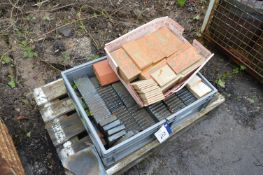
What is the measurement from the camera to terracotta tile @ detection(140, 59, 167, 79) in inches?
88.7

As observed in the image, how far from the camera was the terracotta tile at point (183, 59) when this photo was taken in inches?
→ 90.1

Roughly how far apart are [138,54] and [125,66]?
0.55 ft

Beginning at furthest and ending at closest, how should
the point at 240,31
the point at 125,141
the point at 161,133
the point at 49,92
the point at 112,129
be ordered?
the point at 240,31 → the point at 49,92 → the point at 161,133 → the point at 112,129 → the point at 125,141

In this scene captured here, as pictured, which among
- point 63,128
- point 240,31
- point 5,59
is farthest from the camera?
point 5,59

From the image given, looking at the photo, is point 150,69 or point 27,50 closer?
point 150,69

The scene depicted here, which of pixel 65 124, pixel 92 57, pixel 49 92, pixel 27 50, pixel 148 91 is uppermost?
pixel 27 50

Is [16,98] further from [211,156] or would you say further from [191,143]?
[211,156]

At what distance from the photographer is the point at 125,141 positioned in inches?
78.5

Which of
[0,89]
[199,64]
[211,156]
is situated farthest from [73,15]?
[211,156]

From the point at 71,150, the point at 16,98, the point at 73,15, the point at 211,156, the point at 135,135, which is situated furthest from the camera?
the point at 73,15

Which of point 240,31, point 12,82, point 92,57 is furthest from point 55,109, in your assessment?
point 240,31

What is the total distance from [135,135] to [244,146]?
1287 mm

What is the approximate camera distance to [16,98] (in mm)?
2717

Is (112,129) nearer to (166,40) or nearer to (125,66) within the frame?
(125,66)
